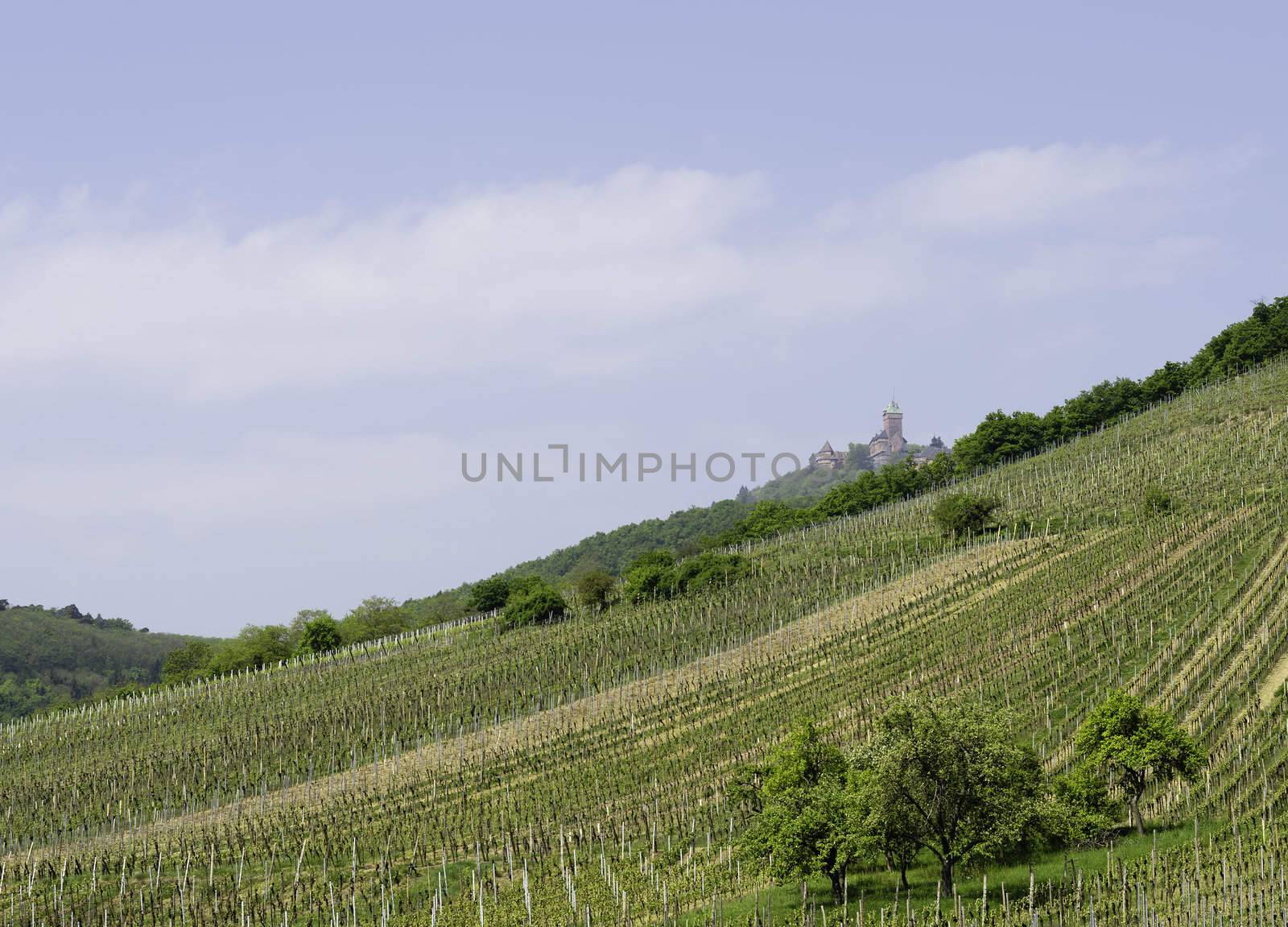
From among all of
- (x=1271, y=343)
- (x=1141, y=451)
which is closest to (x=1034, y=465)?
(x=1141, y=451)

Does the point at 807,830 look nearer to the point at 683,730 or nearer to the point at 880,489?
the point at 683,730

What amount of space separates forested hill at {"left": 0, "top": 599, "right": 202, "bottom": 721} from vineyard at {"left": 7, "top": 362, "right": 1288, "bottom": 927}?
67597 millimetres

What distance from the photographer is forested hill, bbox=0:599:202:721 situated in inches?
5773

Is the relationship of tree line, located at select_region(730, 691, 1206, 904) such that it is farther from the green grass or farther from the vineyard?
the vineyard

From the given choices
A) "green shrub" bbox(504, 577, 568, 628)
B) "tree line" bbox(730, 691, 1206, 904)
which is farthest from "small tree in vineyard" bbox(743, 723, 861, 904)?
"green shrub" bbox(504, 577, 568, 628)

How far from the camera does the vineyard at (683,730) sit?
1485 inches

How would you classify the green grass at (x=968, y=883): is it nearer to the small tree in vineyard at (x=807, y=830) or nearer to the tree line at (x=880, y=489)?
the small tree in vineyard at (x=807, y=830)

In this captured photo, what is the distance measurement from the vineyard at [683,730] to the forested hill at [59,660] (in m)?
67.6

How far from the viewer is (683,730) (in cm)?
5778

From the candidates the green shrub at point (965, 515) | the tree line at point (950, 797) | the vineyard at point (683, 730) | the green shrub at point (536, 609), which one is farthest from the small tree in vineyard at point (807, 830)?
the green shrub at point (536, 609)

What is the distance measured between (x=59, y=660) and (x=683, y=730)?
452 ft

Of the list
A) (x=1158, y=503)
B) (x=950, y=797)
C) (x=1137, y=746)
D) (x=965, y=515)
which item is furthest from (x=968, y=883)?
(x=965, y=515)

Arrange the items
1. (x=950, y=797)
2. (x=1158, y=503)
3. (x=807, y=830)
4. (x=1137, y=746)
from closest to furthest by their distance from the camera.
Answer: (x=950, y=797) → (x=807, y=830) → (x=1137, y=746) → (x=1158, y=503)

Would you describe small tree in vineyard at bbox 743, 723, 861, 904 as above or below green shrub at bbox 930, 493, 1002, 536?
below
